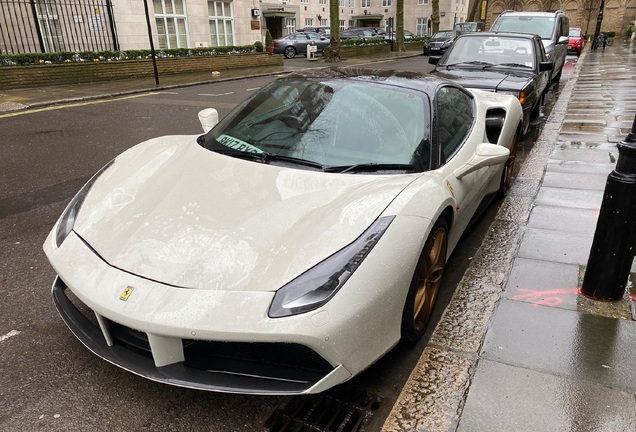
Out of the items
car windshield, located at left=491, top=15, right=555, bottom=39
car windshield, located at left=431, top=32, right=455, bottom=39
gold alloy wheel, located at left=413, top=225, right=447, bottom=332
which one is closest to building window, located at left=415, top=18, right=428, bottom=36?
car windshield, located at left=431, top=32, right=455, bottom=39

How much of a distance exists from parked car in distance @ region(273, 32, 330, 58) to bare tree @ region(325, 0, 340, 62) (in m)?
4.86

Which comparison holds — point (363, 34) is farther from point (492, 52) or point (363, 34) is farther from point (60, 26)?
point (492, 52)

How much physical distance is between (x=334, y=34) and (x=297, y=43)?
5.63m

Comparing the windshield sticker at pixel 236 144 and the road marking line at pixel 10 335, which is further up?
the windshield sticker at pixel 236 144

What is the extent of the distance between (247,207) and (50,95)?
1203 centimetres

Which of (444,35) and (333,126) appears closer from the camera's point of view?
(333,126)

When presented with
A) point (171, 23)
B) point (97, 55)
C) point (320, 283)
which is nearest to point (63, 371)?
point (320, 283)

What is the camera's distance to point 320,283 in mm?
1925

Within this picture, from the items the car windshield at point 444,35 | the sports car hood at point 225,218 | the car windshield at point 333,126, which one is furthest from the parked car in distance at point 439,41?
the sports car hood at point 225,218

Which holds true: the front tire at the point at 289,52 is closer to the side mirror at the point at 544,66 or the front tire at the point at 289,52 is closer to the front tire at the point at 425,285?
the side mirror at the point at 544,66

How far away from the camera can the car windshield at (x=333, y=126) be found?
2.82m

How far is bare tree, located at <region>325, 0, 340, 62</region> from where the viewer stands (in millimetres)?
22653

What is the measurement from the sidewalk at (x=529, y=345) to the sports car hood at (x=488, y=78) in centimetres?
253

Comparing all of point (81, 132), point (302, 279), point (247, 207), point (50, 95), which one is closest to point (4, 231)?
point (247, 207)
